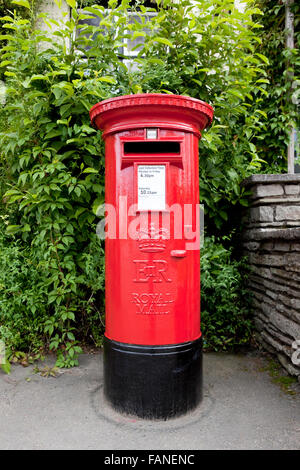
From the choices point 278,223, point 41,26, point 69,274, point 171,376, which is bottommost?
point 171,376

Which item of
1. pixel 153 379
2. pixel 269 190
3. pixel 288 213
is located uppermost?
pixel 269 190

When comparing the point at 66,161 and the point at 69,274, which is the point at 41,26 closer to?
the point at 66,161

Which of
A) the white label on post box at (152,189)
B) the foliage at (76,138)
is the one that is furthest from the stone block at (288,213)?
the white label on post box at (152,189)

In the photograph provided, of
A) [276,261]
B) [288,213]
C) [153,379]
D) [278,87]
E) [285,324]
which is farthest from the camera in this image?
[278,87]

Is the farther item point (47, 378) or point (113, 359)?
point (47, 378)

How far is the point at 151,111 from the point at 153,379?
1.60 m

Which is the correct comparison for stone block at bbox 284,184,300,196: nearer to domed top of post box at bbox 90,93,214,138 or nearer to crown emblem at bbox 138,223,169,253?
domed top of post box at bbox 90,93,214,138

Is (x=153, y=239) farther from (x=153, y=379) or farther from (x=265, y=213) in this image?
(x=265, y=213)

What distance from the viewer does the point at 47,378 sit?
9.16ft

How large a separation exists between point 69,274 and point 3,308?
0.67 metres

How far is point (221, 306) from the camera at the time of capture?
329 centimetres

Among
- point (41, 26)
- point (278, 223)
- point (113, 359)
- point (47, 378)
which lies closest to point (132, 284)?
point (113, 359)

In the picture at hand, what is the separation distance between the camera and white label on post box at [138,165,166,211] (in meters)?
2.10

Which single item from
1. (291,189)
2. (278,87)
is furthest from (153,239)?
(278,87)
